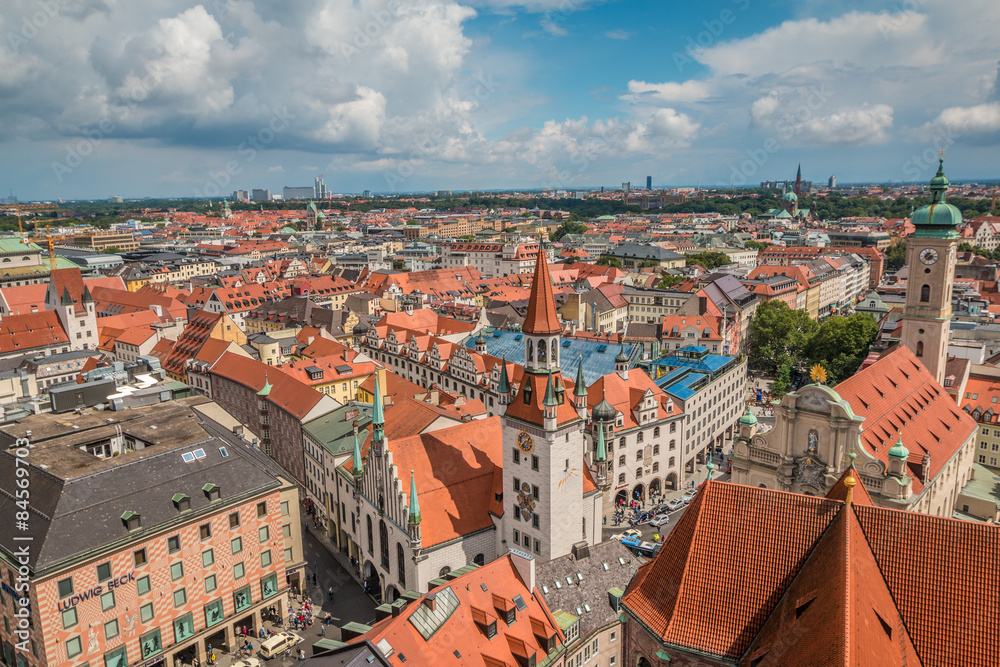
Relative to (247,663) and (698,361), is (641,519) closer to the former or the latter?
(698,361)

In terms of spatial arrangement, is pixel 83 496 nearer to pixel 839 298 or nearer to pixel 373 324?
pixel 373 324

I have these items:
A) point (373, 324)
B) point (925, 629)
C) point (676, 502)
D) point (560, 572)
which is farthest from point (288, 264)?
point (925, 629)

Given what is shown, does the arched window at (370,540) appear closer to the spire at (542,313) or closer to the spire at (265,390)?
the spire at (542,313)

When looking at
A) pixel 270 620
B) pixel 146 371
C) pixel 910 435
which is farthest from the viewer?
pixel 146 371

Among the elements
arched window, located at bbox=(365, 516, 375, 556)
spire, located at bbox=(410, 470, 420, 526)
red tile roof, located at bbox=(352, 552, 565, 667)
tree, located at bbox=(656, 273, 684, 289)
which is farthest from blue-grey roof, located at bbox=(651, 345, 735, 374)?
tree, located at bbox=(656, 273, 684, 289)

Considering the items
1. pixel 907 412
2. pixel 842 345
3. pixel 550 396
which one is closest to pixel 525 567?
pixel 550 396

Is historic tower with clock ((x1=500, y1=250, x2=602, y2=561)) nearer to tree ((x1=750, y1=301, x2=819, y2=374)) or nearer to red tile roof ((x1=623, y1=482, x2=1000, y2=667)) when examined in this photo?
red tile roof ((x1=623, y1=482, x2=1000, y2=667))
